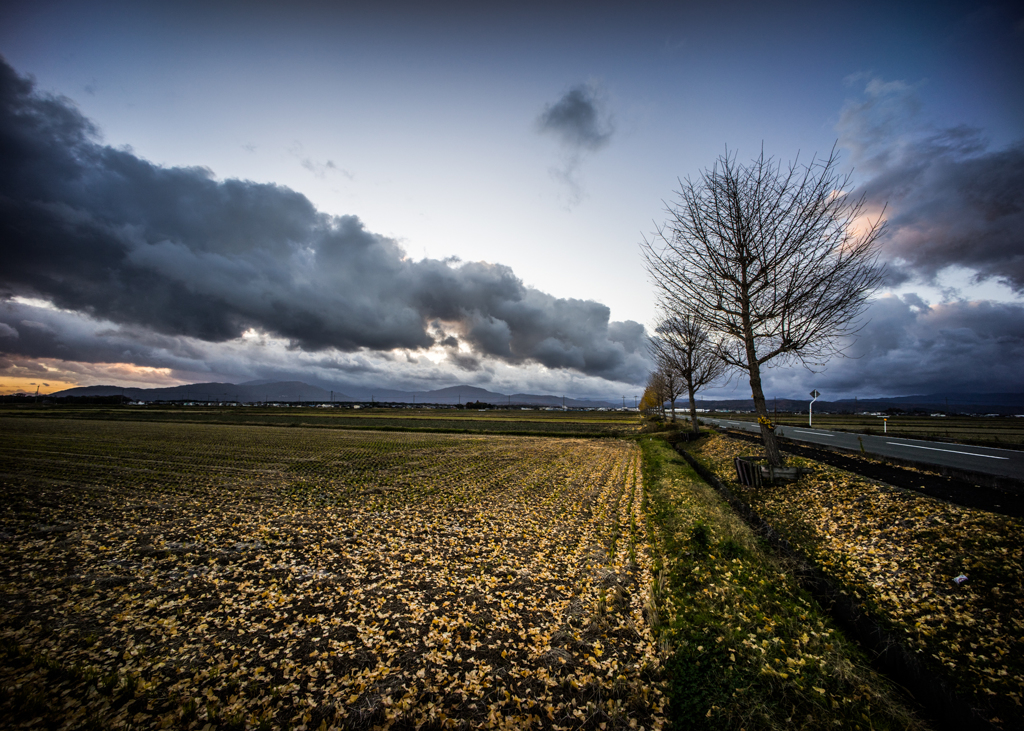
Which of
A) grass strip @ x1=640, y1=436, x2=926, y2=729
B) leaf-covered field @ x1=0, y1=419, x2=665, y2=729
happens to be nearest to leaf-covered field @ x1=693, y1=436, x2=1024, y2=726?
grass strip @ x1=640, y1=436, x2=926, y2=729

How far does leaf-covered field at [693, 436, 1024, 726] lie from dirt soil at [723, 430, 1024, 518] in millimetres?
804

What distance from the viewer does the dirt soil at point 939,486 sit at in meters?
8.03

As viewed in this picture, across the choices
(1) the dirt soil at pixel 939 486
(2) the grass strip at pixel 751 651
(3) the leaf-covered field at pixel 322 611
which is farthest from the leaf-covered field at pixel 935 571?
(3) the leaf-covered field at pixel 322 611

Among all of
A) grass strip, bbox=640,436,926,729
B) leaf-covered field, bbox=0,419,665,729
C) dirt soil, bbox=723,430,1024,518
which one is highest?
dirt soil, bbox=723,430,1024,518

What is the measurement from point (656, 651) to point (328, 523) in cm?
918

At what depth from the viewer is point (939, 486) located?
971cm

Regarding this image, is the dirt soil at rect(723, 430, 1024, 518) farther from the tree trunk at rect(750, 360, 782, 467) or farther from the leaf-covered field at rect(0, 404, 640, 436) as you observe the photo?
the leaf-covered field at rect(0, 404, 640, 436)

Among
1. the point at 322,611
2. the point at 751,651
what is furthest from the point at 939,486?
the point at 322,611

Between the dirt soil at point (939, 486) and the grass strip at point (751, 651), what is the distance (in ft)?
15.7

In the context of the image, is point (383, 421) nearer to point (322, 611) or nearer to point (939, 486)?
point (322, 611)

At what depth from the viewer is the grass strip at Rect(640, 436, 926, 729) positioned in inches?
163

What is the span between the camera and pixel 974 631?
5137 mm

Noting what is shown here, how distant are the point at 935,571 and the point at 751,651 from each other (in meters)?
4.26

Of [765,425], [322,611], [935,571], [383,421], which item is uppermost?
[765,425]
